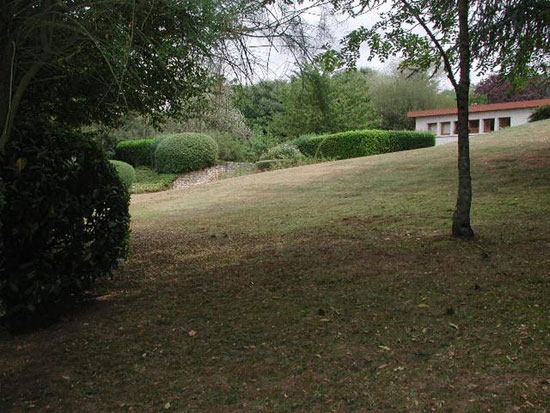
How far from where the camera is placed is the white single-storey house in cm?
2580

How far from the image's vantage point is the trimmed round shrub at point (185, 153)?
22.3 m

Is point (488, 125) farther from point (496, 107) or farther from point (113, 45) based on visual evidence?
point (113, 45)

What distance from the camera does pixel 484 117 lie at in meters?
27.3

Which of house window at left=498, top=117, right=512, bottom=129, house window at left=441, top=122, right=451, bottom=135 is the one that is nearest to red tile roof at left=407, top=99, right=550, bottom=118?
house window at left=498, top=117, right=512, bottom=129

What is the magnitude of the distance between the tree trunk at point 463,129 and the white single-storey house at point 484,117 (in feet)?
72.1

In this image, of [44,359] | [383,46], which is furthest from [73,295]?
[383,46]

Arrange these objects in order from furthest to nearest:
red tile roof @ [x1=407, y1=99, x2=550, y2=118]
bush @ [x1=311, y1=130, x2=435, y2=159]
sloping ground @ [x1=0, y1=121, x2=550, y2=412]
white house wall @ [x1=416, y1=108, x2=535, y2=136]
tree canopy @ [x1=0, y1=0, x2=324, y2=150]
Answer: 1. white house wall @ [x1=416, y1=108, x2=535, y2=136]
2. red tile roof @ [x1=407, y1=99, x2=550, y2=118]
3. bush @ [x1=311, y1=130, x2=435, y2=159]
4. tree canopy @ [x1=0, y1=0, x2=324, y2=150]
5. sloping ground @ [x1=0, y1=121, x2=550, y2=412]

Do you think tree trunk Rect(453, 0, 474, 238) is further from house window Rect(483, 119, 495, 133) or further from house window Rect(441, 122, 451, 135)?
house window Rect(441, 122, 451, 135)

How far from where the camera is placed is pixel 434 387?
283 centimetres

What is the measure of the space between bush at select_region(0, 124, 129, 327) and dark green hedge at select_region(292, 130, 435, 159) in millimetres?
15748

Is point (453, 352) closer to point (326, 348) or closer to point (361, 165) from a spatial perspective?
point (326, 348)

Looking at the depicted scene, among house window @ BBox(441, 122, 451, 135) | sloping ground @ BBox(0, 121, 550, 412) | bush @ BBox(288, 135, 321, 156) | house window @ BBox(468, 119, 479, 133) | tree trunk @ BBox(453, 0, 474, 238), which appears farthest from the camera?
house window @ BBox(441, 122, 451, 135)

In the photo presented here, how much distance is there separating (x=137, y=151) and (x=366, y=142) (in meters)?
12.6

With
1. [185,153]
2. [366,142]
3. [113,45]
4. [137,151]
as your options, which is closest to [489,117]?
[366,142]
